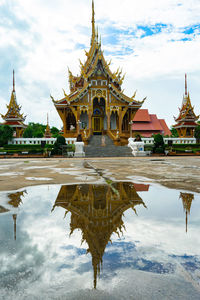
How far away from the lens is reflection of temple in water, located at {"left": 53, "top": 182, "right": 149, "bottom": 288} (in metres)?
2.25

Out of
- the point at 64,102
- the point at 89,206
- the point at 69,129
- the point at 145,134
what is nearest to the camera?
the point at 89,206

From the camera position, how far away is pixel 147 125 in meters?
42.4

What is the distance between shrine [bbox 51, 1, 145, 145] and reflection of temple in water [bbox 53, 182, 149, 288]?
22701mm

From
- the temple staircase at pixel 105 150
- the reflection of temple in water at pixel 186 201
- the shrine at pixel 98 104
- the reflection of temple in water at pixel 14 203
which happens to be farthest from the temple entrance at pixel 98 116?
the reflection of temple in water at pixel 186 201

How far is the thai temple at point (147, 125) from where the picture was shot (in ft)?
134

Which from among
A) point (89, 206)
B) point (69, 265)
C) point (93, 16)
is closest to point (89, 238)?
point (69, 265)

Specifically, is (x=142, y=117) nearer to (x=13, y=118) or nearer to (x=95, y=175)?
(x=13, y=118)

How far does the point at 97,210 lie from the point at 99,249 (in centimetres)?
130

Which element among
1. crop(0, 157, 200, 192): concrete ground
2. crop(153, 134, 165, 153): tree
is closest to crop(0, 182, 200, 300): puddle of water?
crop(0, 157, 200, 192): concrete ground

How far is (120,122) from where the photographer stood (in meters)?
29.9

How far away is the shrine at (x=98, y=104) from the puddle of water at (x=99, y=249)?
23904mm

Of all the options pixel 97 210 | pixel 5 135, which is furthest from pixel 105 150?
pixel 97 210

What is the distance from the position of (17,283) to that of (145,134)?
40.4m

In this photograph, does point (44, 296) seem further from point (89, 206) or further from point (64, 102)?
point (64, 102)
